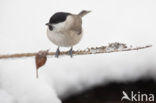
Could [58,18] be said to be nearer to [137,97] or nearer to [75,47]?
A: [75,47]

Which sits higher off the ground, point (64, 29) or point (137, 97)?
point (64, 29)

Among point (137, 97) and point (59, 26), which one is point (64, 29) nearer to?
point (59, 26)

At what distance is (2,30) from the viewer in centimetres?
97

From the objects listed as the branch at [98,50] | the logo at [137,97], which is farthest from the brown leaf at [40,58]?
the logo at [137,97]

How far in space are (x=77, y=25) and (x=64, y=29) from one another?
0.05 m

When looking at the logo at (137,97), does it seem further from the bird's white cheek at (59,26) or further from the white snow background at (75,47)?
the bird's white cheek at (59,26)

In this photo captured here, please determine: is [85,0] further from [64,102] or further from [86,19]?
[64,102]

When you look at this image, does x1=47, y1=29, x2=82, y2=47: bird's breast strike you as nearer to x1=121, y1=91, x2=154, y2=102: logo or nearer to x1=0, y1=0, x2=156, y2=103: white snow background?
x1=0, y1=0, x2=156, y2=103: white snow background

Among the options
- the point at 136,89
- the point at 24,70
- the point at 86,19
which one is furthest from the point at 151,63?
the point at 24,70

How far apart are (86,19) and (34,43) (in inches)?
5.3

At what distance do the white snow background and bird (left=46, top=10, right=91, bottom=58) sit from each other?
0.11 ft

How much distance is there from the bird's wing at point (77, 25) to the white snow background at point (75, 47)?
0.03 metres

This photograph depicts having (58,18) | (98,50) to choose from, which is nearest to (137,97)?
(98,50)

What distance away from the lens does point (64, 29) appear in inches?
34.3
